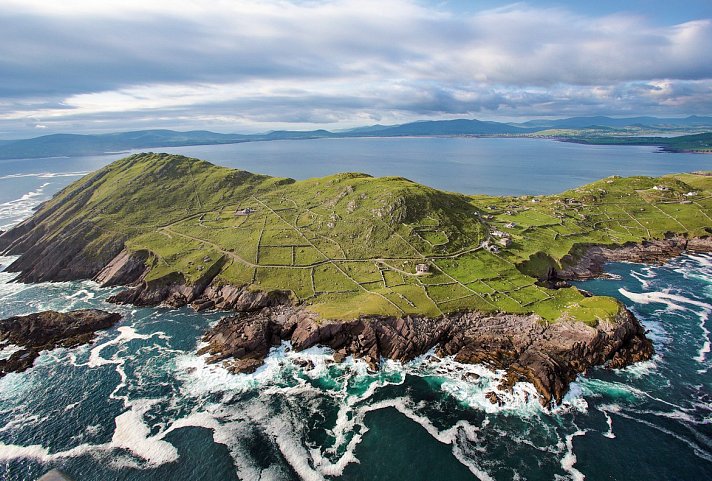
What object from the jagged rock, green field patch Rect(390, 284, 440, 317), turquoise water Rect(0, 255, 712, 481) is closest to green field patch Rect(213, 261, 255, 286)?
turquoise water Rect(0, 255, 712, 481)

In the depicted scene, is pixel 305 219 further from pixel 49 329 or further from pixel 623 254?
pixel 623 254

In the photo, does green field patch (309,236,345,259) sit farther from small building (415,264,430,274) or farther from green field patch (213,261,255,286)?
small building (415,264,430,274)

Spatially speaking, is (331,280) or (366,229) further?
(366,229)

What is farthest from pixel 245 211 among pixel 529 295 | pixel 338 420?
pixel 529 295

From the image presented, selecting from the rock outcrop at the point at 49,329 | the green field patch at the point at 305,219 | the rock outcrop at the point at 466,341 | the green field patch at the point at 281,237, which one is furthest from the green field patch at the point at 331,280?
the rock outcrop at the point at 49,329

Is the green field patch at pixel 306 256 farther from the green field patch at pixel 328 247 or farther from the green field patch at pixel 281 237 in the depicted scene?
the green field patch at pixel 281 237
